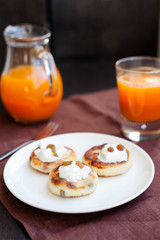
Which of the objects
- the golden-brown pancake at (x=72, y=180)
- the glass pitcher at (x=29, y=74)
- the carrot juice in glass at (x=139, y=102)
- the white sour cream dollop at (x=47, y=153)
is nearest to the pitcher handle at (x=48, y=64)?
the glass pitcher at (x=29, y=74)

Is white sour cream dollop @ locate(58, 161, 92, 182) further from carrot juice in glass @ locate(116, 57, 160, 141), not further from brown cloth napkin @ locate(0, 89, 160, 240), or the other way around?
carrot juice in glass @ locate(116, 57, 160, 141)

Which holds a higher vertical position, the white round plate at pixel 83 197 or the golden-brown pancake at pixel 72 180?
the golden-brown pancake at pixel 72 180

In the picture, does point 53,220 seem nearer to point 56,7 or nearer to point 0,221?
point 0,221

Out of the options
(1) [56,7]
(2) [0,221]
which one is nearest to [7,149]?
(2) [0,221]

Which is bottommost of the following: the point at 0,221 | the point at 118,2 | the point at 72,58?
the point at 72,58

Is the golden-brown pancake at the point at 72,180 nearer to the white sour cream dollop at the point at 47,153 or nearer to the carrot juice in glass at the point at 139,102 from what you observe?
the white sour cream dollop at the point at 47,153

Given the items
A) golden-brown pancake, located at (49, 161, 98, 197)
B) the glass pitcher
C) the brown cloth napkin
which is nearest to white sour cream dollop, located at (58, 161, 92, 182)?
golden-brown pancake, located at (49, 161, 98, 197)
